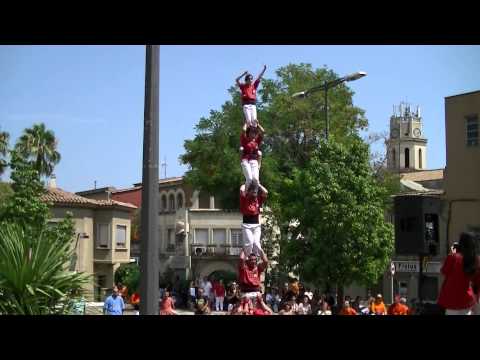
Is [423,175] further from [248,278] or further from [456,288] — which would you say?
[456,288]

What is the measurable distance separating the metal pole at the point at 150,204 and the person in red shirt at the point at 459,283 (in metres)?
3.04

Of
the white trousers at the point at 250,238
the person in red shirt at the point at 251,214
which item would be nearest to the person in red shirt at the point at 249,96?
the person in red shirt at the point at 251,214

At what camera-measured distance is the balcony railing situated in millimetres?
50562

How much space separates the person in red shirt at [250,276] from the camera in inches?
696

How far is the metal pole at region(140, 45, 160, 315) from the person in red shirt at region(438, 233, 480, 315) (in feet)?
9.99

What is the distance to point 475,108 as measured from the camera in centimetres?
3041

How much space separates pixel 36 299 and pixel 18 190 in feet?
76.2

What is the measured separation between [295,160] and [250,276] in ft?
70.9
